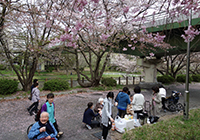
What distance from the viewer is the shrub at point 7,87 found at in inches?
388

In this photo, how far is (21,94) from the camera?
33.8ft

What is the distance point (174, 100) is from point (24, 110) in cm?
760

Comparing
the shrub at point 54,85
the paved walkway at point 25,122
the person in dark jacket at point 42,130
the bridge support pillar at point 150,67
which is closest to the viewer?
the person in dark jacket at point 42,130

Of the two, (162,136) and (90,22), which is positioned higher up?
(90,22)

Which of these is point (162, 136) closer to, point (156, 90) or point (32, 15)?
point (156, 90)

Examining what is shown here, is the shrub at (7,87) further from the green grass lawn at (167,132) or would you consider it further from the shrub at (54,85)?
the green grass lawn at (167,132)

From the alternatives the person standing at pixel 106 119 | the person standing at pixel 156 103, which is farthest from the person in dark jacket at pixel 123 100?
the person standing at pixel 156 103

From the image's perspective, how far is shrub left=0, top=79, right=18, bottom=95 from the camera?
9844mm

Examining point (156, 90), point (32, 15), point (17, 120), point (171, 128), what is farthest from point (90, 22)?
point (171, 128)

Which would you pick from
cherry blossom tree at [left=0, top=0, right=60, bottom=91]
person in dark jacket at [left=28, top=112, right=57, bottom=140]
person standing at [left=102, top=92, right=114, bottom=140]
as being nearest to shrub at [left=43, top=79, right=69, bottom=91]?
cherry blossom tree at [left=0, top=0, right=60, bottom=91]

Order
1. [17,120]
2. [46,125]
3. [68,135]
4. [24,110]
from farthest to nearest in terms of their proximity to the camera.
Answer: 1. [24,110]
2. [17,120]
3. [68,135]
4. [46,125]

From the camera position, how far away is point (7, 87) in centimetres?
998

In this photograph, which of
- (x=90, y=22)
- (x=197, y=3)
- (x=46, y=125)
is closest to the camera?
(x=46, y=125)

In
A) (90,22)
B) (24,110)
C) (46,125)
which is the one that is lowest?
(24,110)
